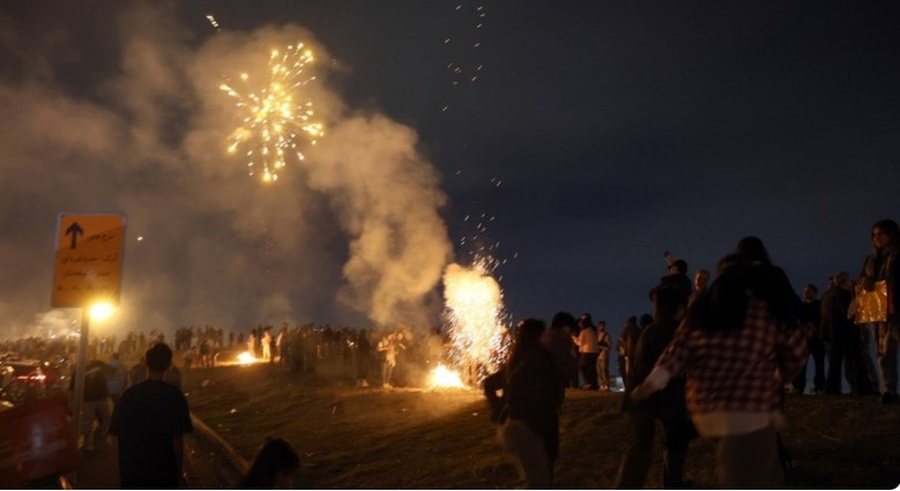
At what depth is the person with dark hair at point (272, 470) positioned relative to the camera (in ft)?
15.7

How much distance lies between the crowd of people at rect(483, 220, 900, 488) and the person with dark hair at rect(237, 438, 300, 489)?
198cm

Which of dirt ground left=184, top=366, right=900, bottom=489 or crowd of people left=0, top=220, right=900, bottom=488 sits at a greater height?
crowd of people left=0, top=220, right=900, bottom=488

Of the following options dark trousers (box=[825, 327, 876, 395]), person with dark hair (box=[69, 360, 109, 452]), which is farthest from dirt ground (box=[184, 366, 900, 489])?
person with dark hair (box=[69, 360, 109, 452])

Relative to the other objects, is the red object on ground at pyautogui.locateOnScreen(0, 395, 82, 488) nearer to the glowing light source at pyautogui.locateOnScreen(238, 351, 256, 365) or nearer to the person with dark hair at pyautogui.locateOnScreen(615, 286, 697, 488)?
the person with dark hair at pyautogui.locateOnScreen(615, 286, 697, 488)

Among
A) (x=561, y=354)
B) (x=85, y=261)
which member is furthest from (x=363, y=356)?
(x=561, y=354)

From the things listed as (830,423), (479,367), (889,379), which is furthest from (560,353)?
(479,367)

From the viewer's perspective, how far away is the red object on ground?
7.41 metres

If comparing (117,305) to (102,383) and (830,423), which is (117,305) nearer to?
(102,383)

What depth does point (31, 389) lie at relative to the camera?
61.1 feet

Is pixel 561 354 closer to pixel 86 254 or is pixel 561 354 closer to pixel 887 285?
pixel 887 285

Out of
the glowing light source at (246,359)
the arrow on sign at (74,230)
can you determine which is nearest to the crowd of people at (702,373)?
the arrow on sign at (74,230)

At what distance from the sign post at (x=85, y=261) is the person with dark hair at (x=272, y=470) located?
13.6 feet

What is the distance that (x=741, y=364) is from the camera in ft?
13.8

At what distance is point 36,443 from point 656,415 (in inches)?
231
